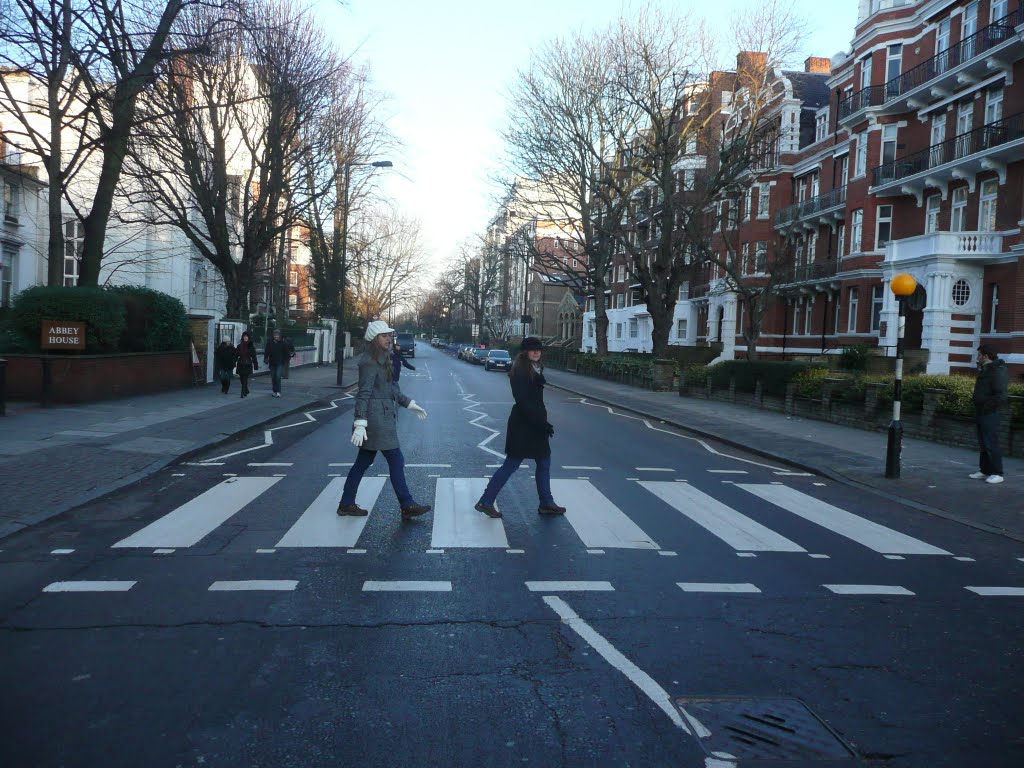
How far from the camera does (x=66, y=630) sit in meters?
5.01

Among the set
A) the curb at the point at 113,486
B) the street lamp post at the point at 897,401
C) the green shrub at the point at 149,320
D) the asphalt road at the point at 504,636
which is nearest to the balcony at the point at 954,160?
the street lamp post at the point at 897,401

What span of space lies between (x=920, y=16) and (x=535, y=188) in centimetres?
1660

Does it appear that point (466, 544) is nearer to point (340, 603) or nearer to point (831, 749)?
point (340, 603)

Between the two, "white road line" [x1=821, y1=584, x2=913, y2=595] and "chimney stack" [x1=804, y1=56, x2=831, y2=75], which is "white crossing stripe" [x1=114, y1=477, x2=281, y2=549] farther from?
"chimney stack" [x1=804, y1=56, x2=831, y2=75]

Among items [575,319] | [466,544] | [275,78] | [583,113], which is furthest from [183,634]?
[575,319]

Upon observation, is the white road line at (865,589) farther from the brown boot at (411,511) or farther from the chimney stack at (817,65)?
the chimney stack at (817,65)

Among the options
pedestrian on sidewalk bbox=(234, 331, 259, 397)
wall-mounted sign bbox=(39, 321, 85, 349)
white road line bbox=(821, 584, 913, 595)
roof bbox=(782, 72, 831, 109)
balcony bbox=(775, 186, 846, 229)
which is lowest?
white road line bbox=(821, 584, 913, 595)

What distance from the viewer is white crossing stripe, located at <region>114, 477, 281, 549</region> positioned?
7.33 metres

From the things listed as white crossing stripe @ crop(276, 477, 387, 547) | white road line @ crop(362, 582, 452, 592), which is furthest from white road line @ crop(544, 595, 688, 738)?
white crossing stripe @ crop(276, 477, 387, 547)

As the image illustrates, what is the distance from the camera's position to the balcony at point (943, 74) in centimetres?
2747

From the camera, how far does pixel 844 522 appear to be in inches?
353

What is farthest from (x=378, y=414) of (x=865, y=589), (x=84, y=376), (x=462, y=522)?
(x=84, y=376)

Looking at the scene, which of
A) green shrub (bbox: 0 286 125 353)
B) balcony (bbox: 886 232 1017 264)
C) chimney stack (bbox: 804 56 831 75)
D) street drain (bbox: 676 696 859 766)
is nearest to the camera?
street drain (bbox: 676 696 859 766)

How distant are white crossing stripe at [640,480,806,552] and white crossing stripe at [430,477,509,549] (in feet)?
6.68
